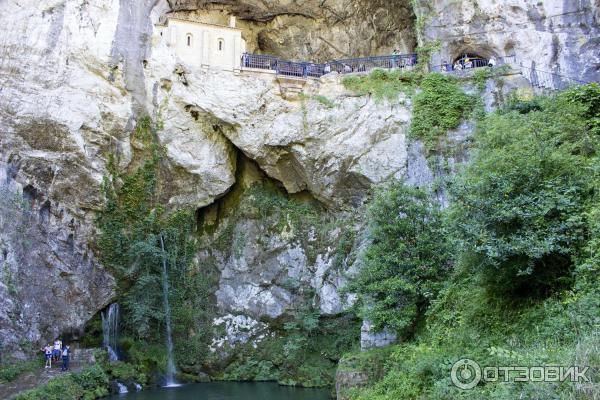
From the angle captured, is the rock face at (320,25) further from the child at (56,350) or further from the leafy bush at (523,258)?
the leafy bush at (523,258)

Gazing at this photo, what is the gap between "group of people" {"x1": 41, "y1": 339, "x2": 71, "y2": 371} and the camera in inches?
688

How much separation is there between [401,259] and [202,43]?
14.9 m

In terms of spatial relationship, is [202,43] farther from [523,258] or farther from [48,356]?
[523,258]

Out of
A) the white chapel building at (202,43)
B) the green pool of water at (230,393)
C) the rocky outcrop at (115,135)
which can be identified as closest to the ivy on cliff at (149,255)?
the rocky outcrop at (115,135)

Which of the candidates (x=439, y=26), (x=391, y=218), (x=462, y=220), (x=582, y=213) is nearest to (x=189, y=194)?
(x=391, y=218)

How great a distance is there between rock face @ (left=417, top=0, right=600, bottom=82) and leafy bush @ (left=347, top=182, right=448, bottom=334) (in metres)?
11.7

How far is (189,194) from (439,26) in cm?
1371

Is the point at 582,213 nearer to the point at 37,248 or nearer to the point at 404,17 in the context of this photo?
the point at 37,248

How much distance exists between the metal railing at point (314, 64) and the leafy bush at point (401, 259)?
11.4m

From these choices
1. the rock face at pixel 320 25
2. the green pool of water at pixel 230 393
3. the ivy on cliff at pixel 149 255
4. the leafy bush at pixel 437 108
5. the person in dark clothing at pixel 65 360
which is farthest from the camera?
the rock face at pixel 320 25

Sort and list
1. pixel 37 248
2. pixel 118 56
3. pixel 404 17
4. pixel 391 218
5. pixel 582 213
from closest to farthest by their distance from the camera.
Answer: pixel 582 213, pixel 391 218, pixel 37 248, pixel 118 56, pixel 404 17

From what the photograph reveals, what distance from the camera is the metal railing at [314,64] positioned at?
944 inches

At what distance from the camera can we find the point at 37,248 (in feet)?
63.0

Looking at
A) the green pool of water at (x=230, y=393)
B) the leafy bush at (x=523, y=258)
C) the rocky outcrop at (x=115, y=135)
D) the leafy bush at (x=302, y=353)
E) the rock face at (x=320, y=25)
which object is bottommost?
the green pool of water at (x=230, y=393)
